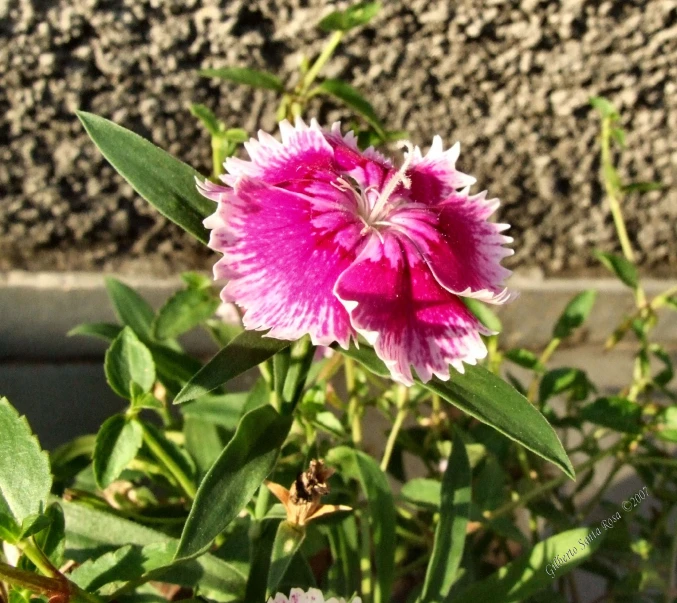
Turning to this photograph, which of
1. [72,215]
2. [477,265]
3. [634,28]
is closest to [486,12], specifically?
[634,28]

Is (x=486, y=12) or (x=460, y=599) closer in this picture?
(x=460, y=599)

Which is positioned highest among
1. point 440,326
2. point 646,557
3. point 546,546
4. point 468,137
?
point 468,137

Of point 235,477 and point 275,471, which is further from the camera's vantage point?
point 275,471

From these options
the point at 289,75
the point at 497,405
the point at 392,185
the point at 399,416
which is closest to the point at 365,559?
the point at 399,416

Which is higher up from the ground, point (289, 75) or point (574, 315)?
point (289, 75)

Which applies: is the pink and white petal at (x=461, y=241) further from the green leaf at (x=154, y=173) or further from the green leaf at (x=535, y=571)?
the green leaf at (x=535, y=571)

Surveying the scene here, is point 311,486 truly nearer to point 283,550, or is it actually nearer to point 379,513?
point 283,550

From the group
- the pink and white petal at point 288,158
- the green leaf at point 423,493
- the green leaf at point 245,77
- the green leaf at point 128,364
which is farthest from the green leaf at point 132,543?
the green leaf at point 245,77

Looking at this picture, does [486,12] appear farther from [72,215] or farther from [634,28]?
[72,215]
